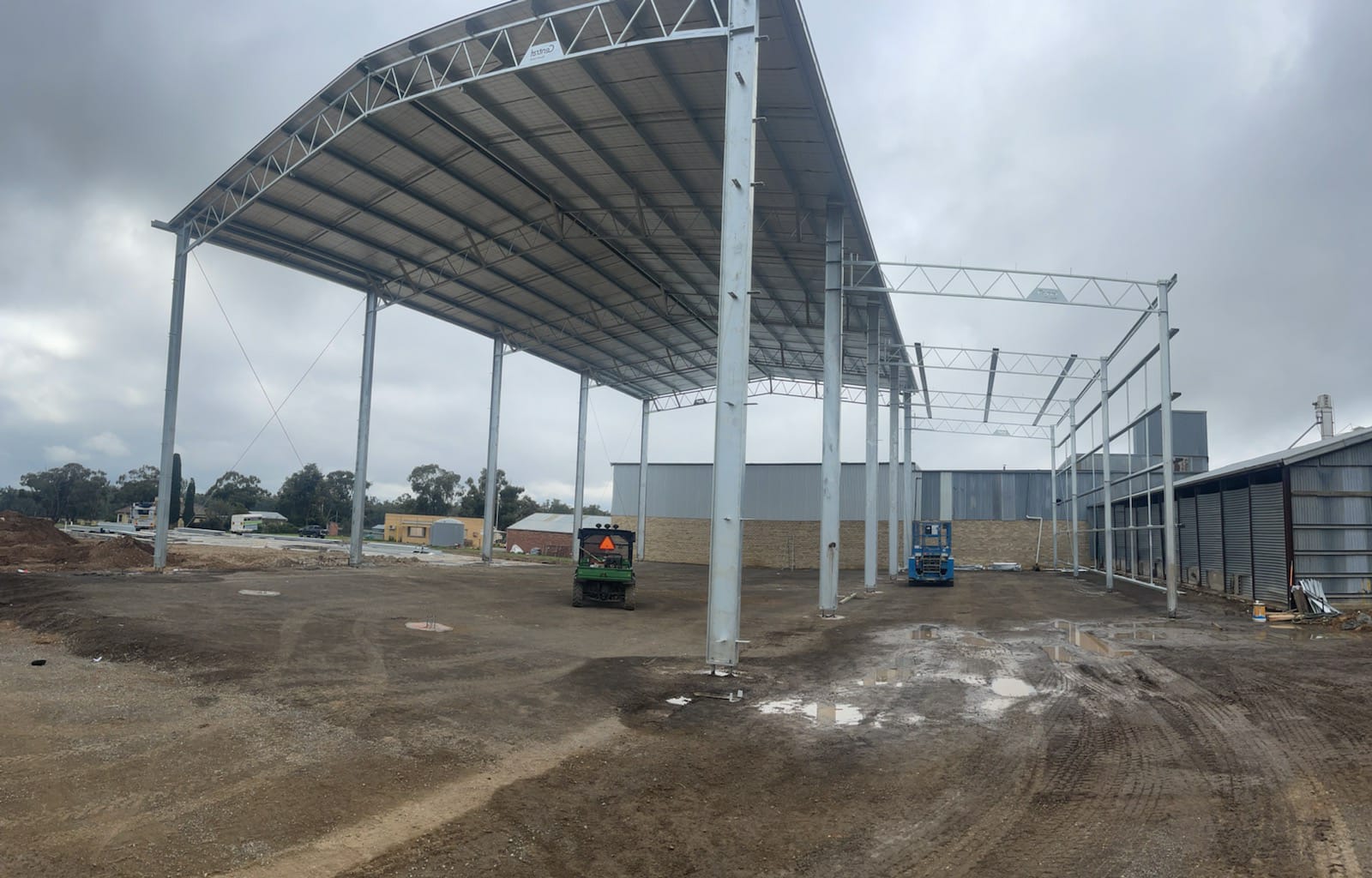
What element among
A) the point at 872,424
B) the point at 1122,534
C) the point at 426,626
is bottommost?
the point at 426,626

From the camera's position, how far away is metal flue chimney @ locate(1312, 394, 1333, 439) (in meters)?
32.5

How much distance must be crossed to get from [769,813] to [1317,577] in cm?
2222

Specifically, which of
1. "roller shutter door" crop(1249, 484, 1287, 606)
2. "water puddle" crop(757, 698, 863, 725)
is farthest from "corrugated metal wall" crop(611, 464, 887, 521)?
"water puddle" crop(757, 698, 863, 725)

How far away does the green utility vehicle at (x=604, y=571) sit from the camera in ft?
67.5

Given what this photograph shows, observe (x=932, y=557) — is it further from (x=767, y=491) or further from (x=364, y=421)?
(x=364, y=421)

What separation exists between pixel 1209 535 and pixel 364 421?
33.2 m

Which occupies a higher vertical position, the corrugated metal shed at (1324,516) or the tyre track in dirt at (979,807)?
the corrugated metal shed at (1324,516)

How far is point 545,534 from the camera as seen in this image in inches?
2544

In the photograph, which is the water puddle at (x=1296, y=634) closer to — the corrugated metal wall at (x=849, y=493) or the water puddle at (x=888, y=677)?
the water puddle at (x=888, y=677)

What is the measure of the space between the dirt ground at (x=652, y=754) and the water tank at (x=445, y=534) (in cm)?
5439

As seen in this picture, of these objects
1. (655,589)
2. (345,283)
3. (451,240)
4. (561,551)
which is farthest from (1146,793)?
(561,551)

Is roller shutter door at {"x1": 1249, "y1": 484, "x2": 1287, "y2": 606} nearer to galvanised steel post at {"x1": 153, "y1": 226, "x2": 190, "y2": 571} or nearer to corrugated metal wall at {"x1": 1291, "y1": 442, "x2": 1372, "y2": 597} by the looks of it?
corrugated metal wall at {"x1": 1291, "y1": 442, "x2": 1372, "y2": 597}

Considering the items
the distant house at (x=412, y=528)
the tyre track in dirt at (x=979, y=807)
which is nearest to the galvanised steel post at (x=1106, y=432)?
the tyre track in dirt at (x=979, y=807)

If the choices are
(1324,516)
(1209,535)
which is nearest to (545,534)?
(1209,535)
